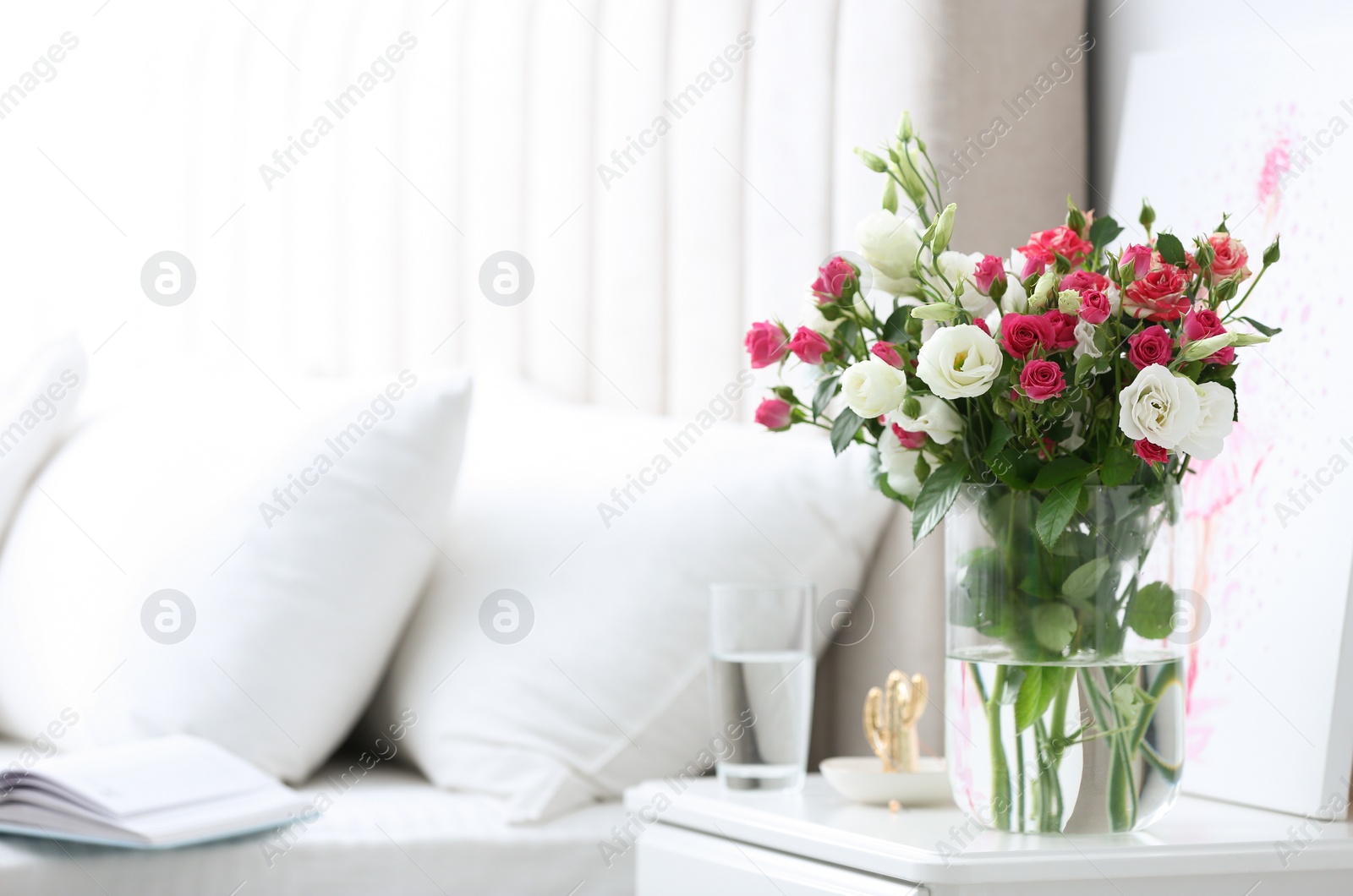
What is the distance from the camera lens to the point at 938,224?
80cm

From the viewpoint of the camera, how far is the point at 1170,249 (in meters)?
0.78

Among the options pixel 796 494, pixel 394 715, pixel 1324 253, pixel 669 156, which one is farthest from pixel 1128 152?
pixel 394 715

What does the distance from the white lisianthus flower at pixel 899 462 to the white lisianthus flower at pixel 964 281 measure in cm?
11

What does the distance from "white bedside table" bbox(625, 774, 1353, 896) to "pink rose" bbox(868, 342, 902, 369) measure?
0.31m

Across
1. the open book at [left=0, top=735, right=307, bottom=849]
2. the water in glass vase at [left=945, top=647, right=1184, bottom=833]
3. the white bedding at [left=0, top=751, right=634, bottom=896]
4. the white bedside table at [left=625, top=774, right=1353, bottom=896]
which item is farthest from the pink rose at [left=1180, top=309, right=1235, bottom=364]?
the open book at [left=0, top=735, right=307, bottom=849]

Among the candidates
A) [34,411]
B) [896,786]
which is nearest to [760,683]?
[896,786]

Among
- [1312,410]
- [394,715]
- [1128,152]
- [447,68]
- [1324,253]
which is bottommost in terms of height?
[394,715]

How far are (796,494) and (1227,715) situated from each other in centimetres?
45

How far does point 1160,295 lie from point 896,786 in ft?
1.43

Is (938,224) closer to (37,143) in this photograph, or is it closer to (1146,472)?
(1146,472)

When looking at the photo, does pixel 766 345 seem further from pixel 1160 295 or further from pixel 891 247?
pixel 1160 295

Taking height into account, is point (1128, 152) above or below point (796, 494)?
above

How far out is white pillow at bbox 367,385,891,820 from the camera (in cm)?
117

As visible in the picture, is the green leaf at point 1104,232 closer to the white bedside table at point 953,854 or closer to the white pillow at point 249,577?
the white bedside table at point 953,854
